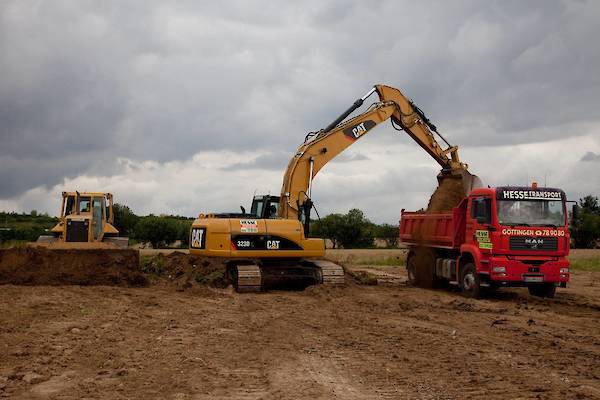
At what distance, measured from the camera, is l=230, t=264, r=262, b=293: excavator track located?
18.8m

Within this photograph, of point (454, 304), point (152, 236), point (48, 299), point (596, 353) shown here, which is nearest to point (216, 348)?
point (596, 353)

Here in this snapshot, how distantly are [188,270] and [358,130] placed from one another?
6721mm

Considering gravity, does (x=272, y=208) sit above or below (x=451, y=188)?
below

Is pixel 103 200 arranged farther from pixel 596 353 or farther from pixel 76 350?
pixel 596 353

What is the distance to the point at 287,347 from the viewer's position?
416 inches

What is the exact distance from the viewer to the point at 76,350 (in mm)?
9930

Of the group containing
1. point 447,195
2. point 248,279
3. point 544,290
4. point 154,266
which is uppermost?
point 447,195

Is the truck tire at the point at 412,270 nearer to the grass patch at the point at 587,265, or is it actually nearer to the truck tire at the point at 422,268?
the truck tire at the point at 422,268

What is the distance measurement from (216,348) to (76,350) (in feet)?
6.29

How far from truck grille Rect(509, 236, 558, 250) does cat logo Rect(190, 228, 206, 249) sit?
814 centimetres

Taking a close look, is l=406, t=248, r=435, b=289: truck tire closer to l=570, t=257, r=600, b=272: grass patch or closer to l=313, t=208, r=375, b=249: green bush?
l=570, t=257, r=600, b=272: grass patch

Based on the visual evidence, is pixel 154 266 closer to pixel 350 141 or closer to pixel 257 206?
pixel 257 206

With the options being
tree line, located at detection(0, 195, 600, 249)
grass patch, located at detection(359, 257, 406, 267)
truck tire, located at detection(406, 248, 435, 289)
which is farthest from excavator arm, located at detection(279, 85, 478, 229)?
tree line, located at detection(0, 195, 600, 249)

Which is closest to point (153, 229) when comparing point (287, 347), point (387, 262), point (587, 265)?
point (387, 262)
